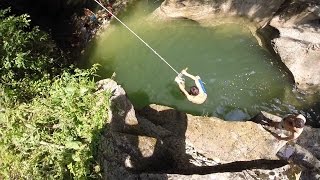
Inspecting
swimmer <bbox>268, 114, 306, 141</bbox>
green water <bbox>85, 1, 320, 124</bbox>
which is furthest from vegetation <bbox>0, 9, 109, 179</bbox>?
swimmer <bbox>268, 114, 306, 141</bbox>

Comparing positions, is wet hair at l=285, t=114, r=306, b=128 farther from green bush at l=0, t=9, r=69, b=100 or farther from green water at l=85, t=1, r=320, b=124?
green bush at l=0, t=9, r=69, b=100

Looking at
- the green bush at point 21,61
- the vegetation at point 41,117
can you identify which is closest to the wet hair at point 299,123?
the vegetation at point 41,117

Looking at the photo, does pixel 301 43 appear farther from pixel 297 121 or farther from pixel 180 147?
pixel 180 147

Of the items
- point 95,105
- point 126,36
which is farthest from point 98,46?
point 95,105

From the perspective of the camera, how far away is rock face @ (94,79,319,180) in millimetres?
7500

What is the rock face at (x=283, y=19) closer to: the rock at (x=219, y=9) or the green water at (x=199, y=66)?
the rock at (x=219, y=9)

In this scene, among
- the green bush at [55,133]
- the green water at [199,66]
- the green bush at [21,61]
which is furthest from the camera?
the green water at [199,66]

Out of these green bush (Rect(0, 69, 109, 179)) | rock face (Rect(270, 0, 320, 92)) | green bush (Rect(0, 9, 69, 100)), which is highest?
rock face (Rect(270, 0, 320, 92))

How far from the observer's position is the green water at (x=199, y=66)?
11.8 metres

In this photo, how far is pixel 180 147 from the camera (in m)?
8.51

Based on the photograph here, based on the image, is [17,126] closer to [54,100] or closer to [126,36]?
[54,100]

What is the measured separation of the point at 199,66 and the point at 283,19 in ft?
11.1

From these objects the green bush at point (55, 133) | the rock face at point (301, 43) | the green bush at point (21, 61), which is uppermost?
the rock face at point (301, 43)

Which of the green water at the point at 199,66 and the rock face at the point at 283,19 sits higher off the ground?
the rock face at the point at 283,19
